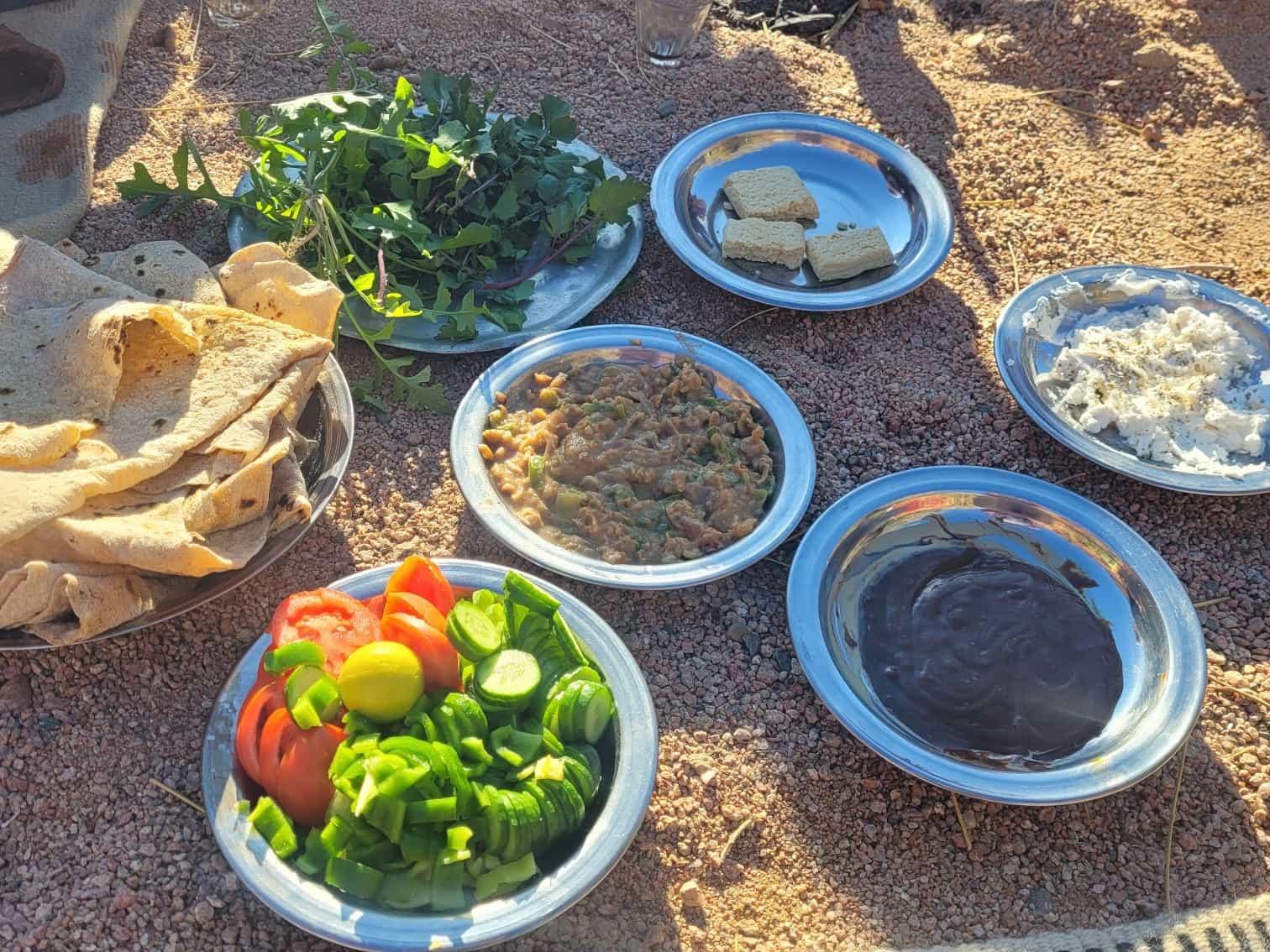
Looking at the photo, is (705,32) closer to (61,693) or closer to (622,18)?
(622,18)

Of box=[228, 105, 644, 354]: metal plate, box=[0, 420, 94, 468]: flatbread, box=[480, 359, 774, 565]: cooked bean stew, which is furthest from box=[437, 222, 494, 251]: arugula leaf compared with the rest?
box=[0, 420, 94, 468]: flatbread

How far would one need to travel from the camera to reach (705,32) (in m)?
5.27

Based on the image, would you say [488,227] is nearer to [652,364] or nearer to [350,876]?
[652,364]

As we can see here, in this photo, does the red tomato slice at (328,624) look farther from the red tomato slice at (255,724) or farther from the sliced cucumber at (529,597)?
the sliced cucumber at (529,597)

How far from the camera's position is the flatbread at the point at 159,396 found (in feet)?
7.31

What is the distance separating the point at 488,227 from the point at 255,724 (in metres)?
1.92

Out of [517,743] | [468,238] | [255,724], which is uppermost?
[468,238]

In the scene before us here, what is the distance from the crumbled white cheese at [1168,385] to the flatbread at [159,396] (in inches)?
94.3

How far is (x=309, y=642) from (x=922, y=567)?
5.38 feet

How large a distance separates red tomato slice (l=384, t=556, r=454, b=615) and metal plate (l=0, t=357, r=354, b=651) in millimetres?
375

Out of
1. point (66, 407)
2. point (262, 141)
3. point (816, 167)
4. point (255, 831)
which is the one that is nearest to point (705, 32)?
→ point (816, 167)

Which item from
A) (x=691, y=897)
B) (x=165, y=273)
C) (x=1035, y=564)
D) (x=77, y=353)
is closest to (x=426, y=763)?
(x=691, y=897)

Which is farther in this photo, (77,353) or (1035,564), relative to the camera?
(1035,564)

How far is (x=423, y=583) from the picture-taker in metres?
2.30
